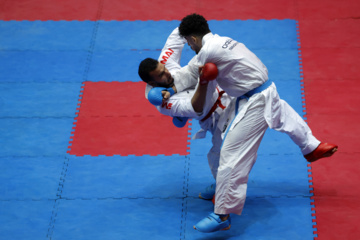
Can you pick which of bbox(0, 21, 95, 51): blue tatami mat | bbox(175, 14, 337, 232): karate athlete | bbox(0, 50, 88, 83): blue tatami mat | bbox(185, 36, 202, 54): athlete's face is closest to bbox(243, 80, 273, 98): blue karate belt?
bbox(175, 14, 337, 232): karate athlete

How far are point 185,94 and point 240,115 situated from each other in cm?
67

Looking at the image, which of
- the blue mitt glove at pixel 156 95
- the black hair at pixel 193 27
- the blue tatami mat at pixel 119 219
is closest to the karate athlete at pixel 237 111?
the black hair at pixel 193 27

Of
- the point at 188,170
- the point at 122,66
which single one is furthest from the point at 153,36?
the point at 188,170

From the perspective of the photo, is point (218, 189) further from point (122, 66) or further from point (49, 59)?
point (49, 59)

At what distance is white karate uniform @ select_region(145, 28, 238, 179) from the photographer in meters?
6.20

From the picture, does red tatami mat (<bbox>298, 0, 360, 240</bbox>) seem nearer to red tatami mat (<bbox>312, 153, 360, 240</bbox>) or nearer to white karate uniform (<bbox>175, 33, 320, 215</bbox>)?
red tatami mat (<bbox>312, 153, 360, 240</bbox>)

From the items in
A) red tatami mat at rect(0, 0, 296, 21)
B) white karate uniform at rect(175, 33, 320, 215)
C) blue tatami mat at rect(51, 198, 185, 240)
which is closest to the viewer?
white karate uniform at rect(175, 33, 320, 215)

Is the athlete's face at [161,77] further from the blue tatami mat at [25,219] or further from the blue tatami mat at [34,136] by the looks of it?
the blue tatami mat at [34,136]

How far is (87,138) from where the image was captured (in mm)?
8281

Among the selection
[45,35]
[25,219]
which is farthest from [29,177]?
[45,35]

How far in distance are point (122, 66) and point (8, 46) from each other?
2.24m

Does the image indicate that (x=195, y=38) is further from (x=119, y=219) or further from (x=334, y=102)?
(x=334, y=102)

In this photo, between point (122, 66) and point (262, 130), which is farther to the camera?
point (122, 66)

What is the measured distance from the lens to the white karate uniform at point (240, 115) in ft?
19.6
